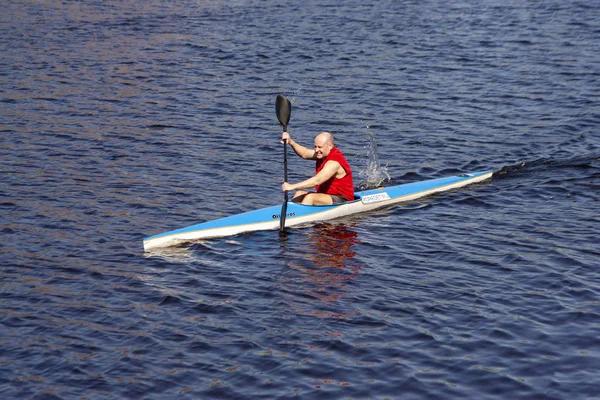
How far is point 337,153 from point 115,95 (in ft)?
30.3

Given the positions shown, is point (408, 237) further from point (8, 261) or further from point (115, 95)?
point (115, 95)

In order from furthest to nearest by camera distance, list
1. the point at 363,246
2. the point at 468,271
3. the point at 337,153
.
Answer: the point at 337,153 < the point at 363,246 < the point at 468,271

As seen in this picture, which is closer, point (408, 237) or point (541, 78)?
point (408, 237)

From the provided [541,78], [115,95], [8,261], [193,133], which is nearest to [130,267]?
[8,261]

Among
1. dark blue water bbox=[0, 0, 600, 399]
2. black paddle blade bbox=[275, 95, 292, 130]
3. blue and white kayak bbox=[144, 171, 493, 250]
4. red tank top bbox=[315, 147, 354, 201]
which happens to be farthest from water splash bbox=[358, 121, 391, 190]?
black paddle blade bbox=[275, 95, 292, 130]

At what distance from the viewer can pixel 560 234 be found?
11328mm

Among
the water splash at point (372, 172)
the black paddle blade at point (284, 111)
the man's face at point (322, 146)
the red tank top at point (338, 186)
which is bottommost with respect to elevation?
the water splash at point (372, 172)

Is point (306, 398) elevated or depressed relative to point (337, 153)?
depressed

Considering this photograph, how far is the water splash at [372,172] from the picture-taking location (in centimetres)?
1413

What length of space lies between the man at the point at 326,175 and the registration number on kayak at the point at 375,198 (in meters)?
0.20

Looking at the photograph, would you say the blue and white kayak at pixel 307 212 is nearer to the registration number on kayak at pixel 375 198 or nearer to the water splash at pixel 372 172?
the registration number on kayak at pixel 375 198

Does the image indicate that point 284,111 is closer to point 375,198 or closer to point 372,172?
point 375,198

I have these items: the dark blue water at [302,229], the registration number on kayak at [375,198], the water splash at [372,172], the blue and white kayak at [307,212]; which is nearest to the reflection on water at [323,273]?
the dark blue water at [302,229]

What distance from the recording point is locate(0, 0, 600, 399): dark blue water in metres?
7.90
